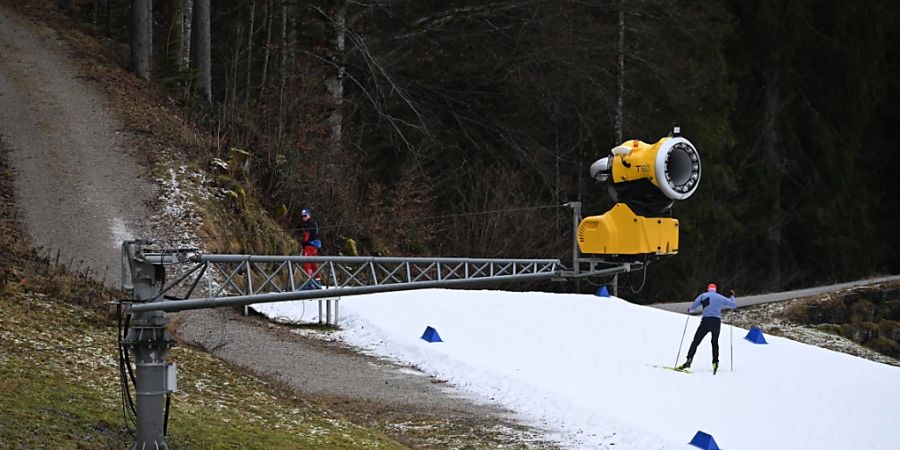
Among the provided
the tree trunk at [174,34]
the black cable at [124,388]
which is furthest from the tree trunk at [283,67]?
the black cable at [124,388]

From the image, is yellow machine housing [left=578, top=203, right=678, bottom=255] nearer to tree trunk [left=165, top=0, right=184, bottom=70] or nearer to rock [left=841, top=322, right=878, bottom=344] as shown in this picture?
rock [left=841, top=322, right=878, bottom=344]

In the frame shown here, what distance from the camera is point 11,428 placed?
1079 centimetres

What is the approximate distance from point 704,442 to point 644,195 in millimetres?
3855

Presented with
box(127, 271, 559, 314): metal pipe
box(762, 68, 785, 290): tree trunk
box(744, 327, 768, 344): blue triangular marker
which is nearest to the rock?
box(744, 327, 768, 344): blue triangular marker

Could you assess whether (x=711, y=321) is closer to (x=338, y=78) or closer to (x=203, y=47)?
(x=203, y=47)

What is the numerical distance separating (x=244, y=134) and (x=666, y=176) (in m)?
19.0

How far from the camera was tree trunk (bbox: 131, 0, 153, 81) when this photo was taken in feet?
99.9

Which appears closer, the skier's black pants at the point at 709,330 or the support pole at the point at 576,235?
the support pole at the point at 576,235

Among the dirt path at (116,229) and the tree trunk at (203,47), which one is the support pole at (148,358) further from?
the tree trunk at (203,47)

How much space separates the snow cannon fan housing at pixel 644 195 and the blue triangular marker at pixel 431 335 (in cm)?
813

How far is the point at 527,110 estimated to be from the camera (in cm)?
3884

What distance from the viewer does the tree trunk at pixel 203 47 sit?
1221 inches

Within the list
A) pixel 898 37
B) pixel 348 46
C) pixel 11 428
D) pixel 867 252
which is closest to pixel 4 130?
pixel 348 46

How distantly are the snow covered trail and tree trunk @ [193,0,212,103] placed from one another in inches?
397
